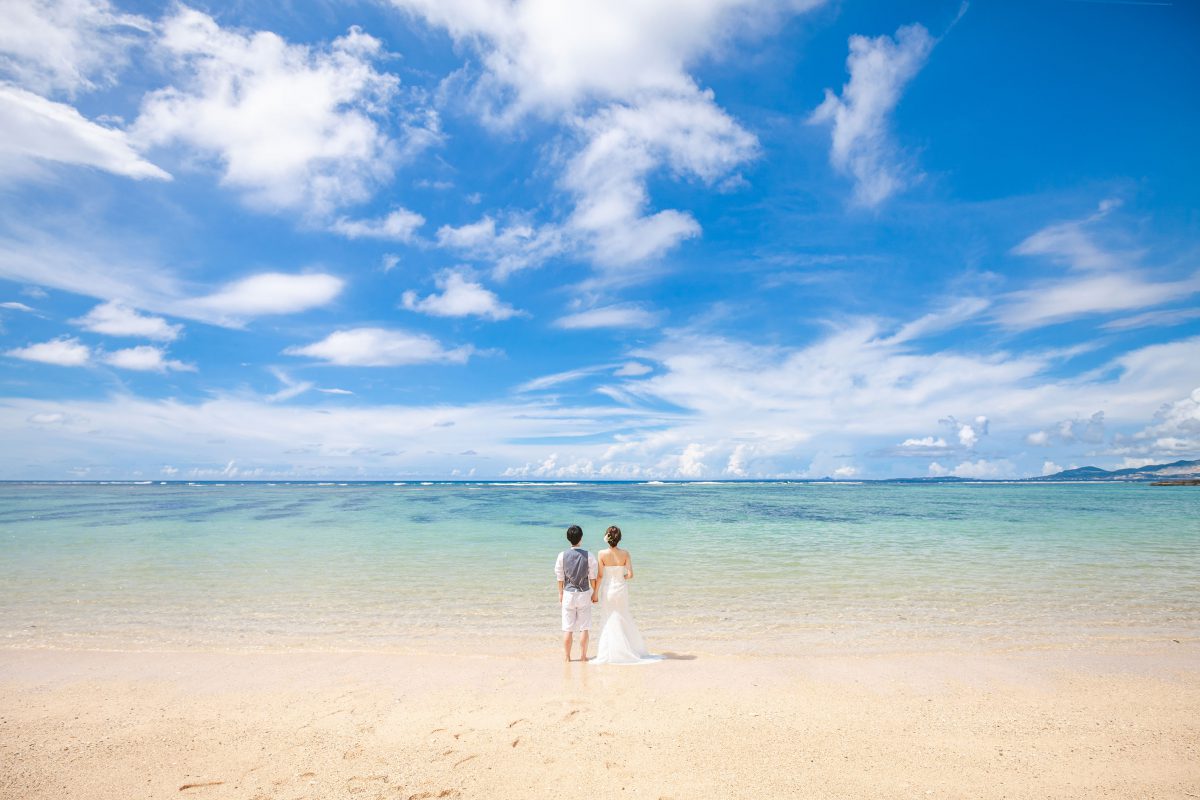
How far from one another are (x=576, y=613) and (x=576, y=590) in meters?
0.35

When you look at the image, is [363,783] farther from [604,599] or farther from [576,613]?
[604,599]

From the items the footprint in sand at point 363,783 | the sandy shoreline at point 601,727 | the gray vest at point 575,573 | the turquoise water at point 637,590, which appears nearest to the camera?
the footprint in sand at point 363,783

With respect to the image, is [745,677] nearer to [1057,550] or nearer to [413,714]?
[413,714]

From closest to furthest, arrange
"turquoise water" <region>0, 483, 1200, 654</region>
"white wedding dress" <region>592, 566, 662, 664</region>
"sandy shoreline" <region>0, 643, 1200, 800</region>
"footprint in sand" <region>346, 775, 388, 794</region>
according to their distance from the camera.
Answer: "footprint in sand" <region>346, 775, 388, 794</region>, "sandy shoreline" <region>0, 643, 1200, 800</region>, "white wedding dress" <region>592, 566, 662, 664</region>, "turquoise water" <region>0, 483, 1200, 654</region>

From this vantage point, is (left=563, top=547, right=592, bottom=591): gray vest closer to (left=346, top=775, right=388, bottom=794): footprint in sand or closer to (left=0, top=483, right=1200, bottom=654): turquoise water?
(left=0, top=483, right=1200, bottom=654): turquoise water

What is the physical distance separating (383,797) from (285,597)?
1029 centimetres

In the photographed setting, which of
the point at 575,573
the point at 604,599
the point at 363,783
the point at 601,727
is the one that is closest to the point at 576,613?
the point at 604,599

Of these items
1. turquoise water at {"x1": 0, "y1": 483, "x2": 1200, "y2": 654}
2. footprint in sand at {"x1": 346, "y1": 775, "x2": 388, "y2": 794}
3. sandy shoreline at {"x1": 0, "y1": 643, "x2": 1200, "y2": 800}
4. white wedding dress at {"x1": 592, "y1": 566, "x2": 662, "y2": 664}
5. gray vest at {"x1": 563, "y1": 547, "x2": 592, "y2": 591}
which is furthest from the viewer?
turquoise water at {"x1": 0, "y1": 483, "x2": 1200, "y2": 654}

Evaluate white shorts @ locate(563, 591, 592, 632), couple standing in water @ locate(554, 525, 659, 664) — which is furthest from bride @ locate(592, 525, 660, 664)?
white shorts @ locate(563, 591, 592, 632)

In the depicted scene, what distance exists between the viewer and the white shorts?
344 inches

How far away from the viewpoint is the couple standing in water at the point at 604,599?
8.70 m

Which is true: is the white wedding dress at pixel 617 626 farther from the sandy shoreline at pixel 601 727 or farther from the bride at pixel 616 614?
the sandy shoreline at pixel 601 727

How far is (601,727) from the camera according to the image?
6137 mm

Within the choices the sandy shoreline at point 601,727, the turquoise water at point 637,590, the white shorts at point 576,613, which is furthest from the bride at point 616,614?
the turquoise water at point 637,590
